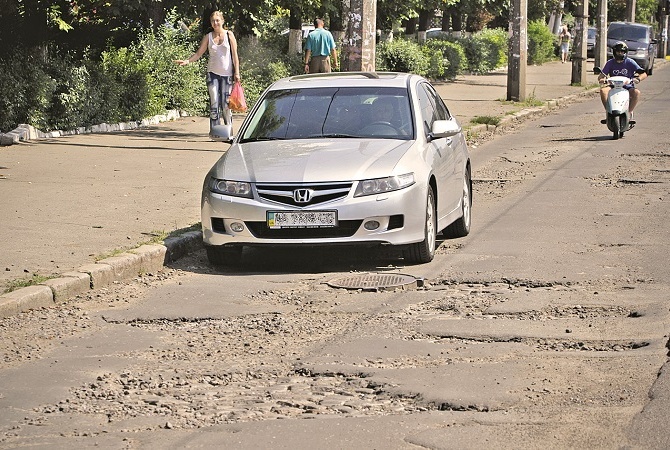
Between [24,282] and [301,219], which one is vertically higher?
[301,219]

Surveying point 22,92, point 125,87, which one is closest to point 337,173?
point 22,92

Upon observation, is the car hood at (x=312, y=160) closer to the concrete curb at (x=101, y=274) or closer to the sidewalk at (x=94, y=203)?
the concrete curb at (x=101, y=274)

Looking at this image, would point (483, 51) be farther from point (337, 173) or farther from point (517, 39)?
point (337, 173)

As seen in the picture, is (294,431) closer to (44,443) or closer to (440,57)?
(44,443)

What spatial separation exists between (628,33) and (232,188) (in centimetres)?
4837

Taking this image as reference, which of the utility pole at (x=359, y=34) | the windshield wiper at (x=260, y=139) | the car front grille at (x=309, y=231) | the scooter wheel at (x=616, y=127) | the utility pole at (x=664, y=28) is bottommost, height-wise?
the utility pole at (x=664, y=28)

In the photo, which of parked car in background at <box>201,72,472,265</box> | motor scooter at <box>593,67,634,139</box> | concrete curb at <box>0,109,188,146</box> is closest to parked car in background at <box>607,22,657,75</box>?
motor scooter at <box>593,67,634,139</box>

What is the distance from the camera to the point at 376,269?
10328 millimetres

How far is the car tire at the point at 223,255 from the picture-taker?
1051cm

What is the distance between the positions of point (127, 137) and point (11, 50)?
2.33 m

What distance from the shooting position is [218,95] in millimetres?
19188

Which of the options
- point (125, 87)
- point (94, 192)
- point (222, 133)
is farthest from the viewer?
point (125, 87)

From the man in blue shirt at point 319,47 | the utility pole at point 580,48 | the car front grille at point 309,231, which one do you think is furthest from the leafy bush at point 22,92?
the utility pole at point 580,48

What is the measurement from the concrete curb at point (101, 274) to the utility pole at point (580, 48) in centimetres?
3044
